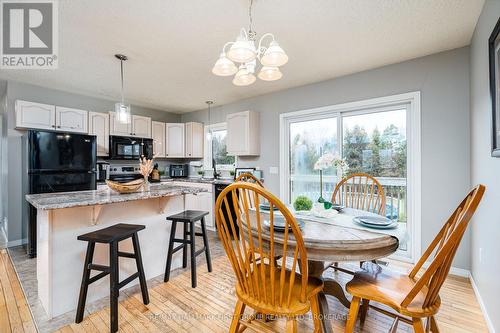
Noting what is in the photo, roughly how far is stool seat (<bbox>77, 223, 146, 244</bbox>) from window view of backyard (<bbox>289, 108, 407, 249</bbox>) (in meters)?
2.37

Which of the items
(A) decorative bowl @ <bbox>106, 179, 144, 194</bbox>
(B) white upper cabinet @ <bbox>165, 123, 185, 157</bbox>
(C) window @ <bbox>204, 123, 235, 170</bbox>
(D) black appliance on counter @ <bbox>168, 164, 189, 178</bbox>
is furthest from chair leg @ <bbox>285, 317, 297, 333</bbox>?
(D) black appliance on counter @ <bbox>168, 164, 189, 178</bbox>

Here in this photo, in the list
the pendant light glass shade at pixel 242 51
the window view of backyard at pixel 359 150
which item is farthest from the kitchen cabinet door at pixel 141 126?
the pendant light glass shade at pixel 242 51

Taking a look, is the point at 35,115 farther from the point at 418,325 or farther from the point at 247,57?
the point at 418,325

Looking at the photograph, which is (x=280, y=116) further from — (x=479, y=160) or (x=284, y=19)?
(x=479, y=160)

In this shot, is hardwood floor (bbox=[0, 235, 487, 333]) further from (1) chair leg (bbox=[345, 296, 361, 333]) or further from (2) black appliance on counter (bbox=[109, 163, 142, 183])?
(2) black appliance on counter (bbox=[109, 163, 142, 183])

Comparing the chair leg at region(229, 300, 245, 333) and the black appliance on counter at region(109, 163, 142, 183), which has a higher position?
the black appliance on counter at region(109, 163, 142, 183)

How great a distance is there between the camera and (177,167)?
5.37 m

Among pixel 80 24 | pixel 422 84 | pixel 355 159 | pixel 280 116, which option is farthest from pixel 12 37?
pixel 422 84

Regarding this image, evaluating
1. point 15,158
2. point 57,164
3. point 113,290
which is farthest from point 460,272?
point 15,158

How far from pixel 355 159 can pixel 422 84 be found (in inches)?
44.8

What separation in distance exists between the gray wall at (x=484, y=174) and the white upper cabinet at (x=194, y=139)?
4.44 m

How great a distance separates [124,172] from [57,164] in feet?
4.73

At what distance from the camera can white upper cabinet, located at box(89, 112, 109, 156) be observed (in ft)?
13.0

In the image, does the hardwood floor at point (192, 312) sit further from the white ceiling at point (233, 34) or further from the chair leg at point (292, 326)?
the white ceiling at point (233, 34)
